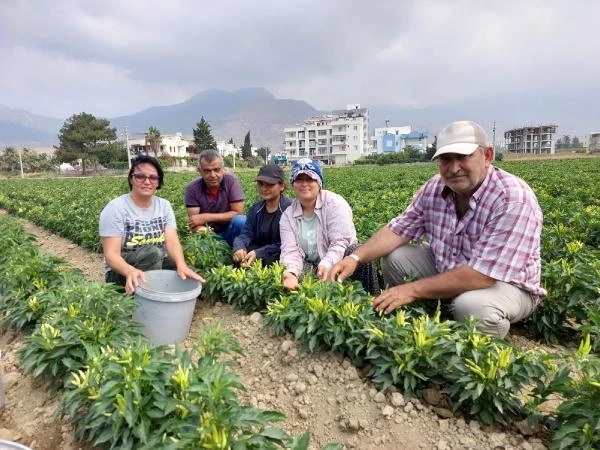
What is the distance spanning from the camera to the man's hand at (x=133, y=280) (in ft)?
11.0

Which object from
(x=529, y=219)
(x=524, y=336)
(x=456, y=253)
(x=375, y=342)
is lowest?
(x=524, y=336)

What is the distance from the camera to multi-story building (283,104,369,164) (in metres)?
88.8

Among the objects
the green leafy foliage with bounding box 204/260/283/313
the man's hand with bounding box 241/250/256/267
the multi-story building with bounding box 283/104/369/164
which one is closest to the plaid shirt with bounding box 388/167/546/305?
the green leafy foliage with bounding box 204/260/283/313

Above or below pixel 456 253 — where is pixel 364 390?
below

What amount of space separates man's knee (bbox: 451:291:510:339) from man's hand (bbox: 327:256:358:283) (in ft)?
2.84

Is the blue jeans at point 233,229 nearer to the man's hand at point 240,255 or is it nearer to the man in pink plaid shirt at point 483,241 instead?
the man's hand at point 240,255

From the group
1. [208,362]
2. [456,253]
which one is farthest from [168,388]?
[456,253]

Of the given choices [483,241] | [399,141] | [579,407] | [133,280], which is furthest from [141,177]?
[399,141]

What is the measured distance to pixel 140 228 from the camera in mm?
3969

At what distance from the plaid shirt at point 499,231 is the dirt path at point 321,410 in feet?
3.36

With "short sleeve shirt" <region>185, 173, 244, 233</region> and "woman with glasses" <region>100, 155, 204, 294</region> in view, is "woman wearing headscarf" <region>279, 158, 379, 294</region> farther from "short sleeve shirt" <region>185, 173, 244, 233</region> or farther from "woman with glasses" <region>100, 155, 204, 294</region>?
"short sleeve shirt" <region>185, 173, 244, 233</region>

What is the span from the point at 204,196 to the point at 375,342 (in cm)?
340

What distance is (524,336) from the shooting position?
11.7 ft

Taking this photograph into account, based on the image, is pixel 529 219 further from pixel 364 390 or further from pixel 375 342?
pixel 364 390
